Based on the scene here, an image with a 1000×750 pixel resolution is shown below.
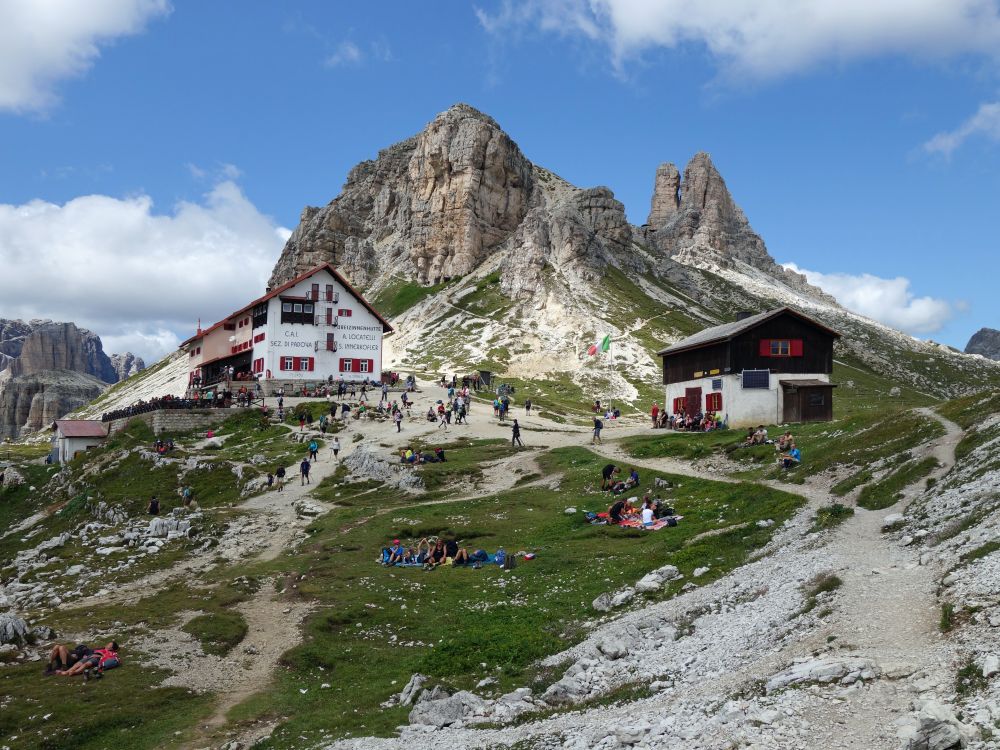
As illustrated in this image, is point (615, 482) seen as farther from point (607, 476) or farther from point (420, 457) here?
point (420, 457)

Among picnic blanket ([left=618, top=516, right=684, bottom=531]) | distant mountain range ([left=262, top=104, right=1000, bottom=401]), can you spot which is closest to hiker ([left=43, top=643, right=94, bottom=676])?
picnic blanket ([left=618, top=516, right=684, bottom=531])

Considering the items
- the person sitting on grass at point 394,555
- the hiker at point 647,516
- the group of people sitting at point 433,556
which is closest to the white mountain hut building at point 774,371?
the hiker at point 647,516

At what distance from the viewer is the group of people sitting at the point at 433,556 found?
33.2m

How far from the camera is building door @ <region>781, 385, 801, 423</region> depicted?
204ft

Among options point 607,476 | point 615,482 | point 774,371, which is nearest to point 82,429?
point 607,476

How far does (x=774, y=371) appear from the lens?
209 feet

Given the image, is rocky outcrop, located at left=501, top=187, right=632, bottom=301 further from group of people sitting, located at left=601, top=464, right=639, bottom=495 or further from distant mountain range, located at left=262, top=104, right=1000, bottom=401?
group of people sitting, located at left=601, top=464, right=639, bottom=495

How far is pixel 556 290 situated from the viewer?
15038 centimetres

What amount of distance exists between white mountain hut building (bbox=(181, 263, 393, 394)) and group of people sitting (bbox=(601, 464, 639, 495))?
57.8 meters

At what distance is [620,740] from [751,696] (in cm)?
260

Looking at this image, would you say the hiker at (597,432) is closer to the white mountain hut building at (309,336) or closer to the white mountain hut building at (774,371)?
the white mountain hut building at (774,371)

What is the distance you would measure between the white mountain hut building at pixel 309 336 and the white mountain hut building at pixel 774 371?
4871 cm

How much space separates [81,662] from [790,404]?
54897 mm

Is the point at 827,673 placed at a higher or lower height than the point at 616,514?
higher
